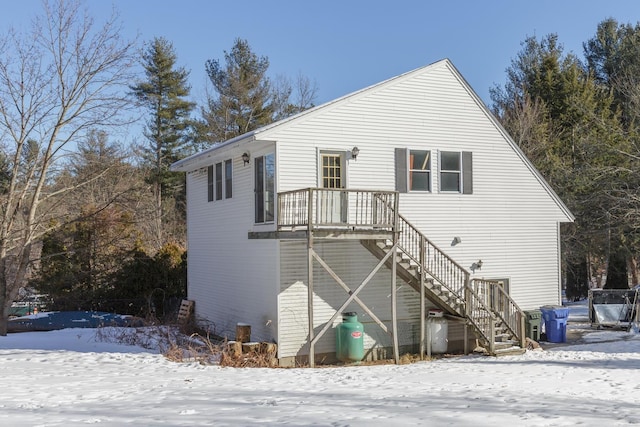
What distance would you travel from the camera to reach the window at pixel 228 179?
17125 mm

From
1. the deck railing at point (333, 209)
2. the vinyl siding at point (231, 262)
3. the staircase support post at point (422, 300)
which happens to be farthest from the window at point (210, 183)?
the staircase support post at point (422, 300)

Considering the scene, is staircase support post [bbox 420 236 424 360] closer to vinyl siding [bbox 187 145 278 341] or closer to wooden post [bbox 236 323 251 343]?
vinyl siding [bbox 187 145 278 341]

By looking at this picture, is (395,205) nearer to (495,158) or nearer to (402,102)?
(402,102)

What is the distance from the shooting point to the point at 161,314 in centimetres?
2309

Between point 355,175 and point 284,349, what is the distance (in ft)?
15.8

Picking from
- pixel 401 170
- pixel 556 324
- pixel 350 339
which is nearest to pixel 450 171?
pixel 401 170

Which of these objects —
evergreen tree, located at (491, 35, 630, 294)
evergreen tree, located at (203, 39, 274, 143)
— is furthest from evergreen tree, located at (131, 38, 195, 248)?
evergreen tree, located at (491, 35, 630, 294)

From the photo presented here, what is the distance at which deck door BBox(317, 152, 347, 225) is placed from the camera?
46.7 feet

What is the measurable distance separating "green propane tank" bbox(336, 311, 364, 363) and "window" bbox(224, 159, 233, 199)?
5.06 meters

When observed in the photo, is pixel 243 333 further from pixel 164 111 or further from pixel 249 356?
pixel 164 111

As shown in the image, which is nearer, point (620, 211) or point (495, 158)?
point (495, 158)

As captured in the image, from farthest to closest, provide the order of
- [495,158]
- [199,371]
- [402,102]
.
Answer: [495,158] → [402,102] → [199,371]

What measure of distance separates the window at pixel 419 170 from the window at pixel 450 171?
47 cm

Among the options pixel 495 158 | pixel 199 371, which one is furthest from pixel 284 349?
pixel 495 158
